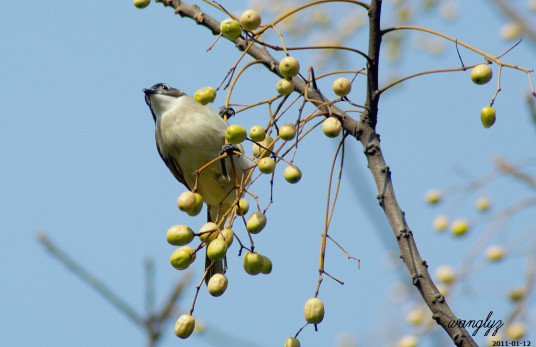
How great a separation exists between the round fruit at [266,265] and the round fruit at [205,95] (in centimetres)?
71

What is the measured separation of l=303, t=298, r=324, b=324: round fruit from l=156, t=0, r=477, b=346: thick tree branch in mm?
350

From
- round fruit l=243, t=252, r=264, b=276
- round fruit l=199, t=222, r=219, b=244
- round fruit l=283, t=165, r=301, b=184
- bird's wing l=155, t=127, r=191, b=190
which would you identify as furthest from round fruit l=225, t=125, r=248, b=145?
bird's wing l=155, t=127, r=191, b=190

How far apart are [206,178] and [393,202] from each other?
3206mm

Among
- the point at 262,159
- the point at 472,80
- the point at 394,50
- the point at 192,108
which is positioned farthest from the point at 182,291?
the point at 394,50

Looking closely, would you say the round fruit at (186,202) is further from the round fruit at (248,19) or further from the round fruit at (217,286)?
the round fruit at (248,19)

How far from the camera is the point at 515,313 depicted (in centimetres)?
372

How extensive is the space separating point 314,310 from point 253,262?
33 centimetres

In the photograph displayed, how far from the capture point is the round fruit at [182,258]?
249 cm

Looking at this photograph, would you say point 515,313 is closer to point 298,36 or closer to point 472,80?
point 472,80

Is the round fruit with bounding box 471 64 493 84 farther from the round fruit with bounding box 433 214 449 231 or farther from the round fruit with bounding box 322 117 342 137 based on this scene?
the round fruit with bounding box 433 214 449 231

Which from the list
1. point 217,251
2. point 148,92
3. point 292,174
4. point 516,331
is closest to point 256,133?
point 292,174

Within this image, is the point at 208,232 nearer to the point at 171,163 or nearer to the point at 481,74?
the point at 481,74

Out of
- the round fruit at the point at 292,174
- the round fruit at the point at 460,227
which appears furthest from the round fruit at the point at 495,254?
the round fruit at the point at 292,174

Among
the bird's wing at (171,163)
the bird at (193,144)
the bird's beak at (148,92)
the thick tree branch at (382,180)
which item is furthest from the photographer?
the bird's beak at (148,92)
